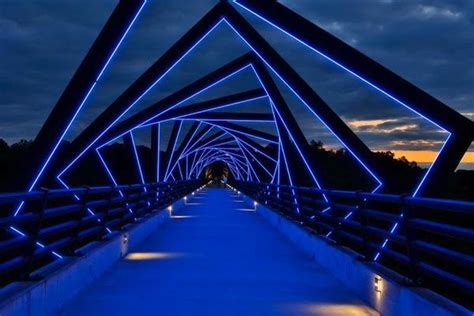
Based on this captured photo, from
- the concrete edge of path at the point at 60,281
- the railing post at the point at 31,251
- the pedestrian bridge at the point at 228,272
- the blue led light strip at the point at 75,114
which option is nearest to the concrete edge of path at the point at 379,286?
the pedestrian bridge at the point at 228,272

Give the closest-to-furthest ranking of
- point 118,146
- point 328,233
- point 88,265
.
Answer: point 88,265 → point 328,233 → point 118,146

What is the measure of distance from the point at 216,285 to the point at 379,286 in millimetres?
2579

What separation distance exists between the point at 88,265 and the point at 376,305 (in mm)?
4060

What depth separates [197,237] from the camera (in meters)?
18.4

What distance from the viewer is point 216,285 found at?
10.1 m

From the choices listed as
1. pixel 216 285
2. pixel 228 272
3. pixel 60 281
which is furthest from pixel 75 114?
pixel 60 281

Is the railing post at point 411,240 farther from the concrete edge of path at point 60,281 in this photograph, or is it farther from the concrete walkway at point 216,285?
the concrete edge of path at point 60,281

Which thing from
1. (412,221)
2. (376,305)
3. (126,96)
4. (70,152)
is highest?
(126,96)

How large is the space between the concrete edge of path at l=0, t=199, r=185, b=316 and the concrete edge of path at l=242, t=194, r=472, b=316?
11.7 feet

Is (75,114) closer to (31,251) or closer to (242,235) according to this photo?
(242,235)

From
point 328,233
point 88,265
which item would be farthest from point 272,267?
point 88,265

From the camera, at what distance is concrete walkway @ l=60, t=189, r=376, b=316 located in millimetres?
8359

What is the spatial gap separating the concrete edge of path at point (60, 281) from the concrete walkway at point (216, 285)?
15 cm

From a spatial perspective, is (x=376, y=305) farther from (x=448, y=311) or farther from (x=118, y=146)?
(x=118, y=146)
